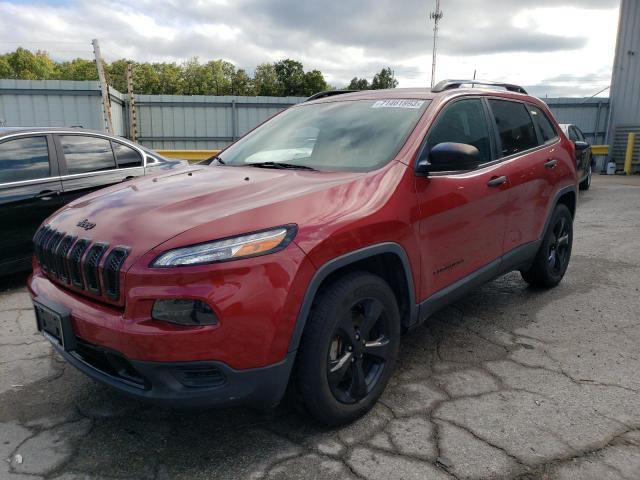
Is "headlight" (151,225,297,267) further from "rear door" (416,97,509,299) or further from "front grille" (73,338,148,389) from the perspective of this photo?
"rear door" (416,97,509,299)

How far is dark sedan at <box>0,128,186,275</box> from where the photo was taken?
15.5ft

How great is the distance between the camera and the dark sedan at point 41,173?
15.5 ft

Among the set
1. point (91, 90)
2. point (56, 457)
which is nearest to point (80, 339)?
point (56, 457)

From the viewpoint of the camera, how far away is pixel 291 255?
7.09 feet

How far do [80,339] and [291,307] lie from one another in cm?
95

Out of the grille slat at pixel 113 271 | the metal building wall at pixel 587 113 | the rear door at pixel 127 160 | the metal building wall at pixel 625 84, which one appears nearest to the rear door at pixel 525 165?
the grille slat at pixel 113 271

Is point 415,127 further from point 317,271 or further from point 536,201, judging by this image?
point 536,201

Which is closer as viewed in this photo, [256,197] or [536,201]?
[256,197]

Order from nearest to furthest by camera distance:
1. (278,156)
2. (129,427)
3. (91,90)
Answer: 1. (129,427)
2. (278,156)
3. (91,90)

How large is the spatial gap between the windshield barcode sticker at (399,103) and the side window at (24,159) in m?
3.48

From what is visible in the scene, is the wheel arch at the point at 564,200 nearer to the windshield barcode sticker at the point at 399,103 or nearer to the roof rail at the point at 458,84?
the roof rail at the point at 458,84

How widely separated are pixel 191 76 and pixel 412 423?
8332 cm

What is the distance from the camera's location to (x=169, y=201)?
2467 mm

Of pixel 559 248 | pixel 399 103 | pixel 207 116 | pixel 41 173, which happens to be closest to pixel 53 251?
pixel 399 103
